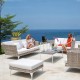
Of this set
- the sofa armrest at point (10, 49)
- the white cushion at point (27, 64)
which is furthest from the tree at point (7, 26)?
the white cushion at point (27, 64)

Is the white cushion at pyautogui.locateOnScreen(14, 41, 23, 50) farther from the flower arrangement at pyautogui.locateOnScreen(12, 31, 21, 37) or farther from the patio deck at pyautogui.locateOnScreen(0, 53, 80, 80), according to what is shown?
the flower arrangement at pyautogui.locateOnScreen(12, 31, 21, 37)

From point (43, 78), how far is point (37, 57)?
3651mm

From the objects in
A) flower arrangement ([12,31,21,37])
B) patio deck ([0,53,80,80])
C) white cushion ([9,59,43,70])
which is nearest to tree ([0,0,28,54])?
flower arrangement ([12,31,21,37])

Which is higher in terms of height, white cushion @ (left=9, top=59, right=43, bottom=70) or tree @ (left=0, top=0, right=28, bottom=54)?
tree @ (left=0, top=0, right=28, bottom=54)

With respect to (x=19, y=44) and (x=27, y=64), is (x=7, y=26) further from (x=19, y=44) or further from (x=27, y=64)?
(x=27, y=64)

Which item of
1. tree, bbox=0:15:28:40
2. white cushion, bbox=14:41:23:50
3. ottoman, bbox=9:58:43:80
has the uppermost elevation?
tree, bbox=0:15:28:40

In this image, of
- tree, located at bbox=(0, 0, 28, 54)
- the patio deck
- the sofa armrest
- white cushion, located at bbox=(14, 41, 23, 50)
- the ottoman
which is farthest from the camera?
tree, located at bbox=(0, 0, 28, 54)

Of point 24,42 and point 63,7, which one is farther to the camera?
point 63,7

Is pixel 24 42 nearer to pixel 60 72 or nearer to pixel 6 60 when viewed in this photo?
pixel 6 60

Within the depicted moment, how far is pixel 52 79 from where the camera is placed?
7.53 meters

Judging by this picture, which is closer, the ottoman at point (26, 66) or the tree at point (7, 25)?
the ottoman at point (26, 66)

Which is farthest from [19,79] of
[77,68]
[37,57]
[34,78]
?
[37,57]

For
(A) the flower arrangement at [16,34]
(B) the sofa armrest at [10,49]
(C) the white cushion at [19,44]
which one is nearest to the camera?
(B) the sofa armrest at [10,49]

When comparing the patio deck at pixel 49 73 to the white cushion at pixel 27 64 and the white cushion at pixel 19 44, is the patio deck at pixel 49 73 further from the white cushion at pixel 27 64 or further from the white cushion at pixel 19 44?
the white cushion at pixel 19 44
